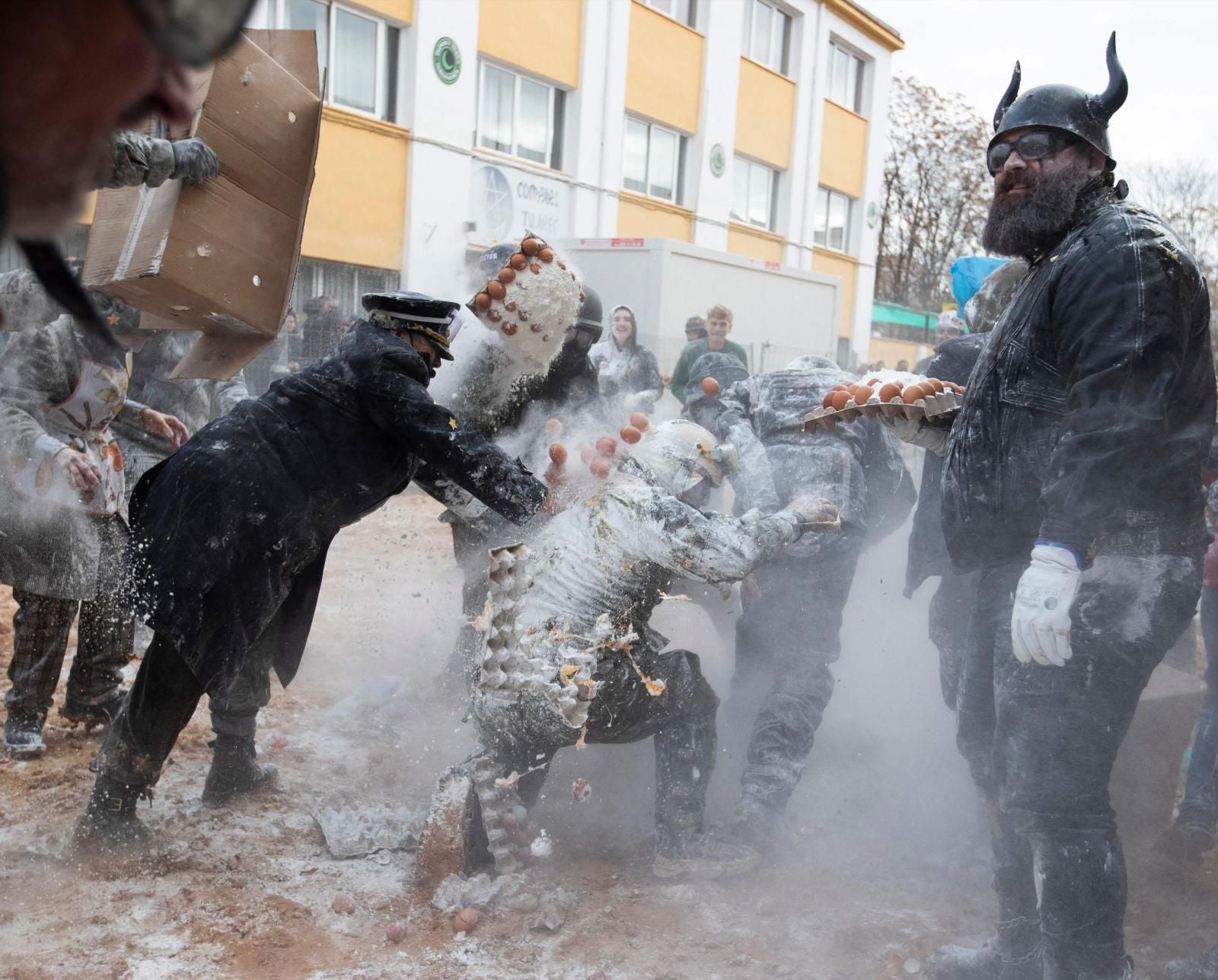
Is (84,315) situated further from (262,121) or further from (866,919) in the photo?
(866,919)

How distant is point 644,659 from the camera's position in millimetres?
3146

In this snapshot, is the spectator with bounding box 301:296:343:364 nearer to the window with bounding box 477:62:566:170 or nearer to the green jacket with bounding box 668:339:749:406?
the green jacket with bounding box 668:339:749:406

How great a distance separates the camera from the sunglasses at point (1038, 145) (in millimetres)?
2500

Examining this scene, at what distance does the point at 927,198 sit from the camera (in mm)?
31250

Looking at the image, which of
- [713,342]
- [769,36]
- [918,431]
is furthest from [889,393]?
[769,36]

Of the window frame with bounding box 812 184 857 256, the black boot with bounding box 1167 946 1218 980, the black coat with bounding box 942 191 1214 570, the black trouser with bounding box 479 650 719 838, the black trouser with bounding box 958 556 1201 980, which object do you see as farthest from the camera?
the window frame with bounding box 812 184 857 256

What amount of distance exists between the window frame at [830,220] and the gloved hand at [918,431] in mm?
17394

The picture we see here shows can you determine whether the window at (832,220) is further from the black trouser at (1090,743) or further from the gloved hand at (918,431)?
the black trouser at (1090,743)

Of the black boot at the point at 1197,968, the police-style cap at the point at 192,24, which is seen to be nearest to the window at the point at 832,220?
the black boot at the point at 1197,968

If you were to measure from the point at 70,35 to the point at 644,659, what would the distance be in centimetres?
262

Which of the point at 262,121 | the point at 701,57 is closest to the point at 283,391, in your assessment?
the point at 262,121

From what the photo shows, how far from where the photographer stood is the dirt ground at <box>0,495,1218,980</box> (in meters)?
2.73

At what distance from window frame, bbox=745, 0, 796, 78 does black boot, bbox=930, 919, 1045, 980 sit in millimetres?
17264

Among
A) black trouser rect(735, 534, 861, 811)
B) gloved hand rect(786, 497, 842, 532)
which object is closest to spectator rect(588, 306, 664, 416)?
black trouser rect(735, 534, 861, 811)
